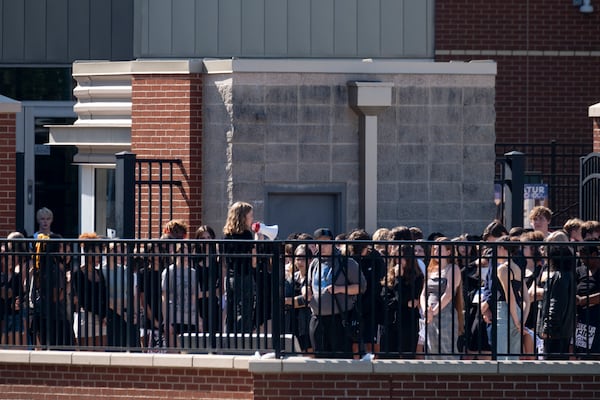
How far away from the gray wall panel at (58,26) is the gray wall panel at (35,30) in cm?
10

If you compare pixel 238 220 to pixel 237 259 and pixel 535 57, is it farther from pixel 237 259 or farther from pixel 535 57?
pixel 535 57

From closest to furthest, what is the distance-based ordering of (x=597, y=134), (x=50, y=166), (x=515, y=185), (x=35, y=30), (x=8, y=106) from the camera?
(x=8, y=106) → (x=515, y=185) → (x=597, y=134) → (x=35, y=30) → (x=50, y=166)

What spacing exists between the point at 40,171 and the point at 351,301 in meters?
13.0

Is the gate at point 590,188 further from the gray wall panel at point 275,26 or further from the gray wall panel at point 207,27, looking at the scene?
the gray wall panel at point 207,27

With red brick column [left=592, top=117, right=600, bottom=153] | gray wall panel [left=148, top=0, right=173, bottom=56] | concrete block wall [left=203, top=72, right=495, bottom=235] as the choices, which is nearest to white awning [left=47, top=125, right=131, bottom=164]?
concrete block wall [left=203, top=72, right=495, bottom=235]

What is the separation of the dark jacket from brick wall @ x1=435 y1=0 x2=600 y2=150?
36.6 ft

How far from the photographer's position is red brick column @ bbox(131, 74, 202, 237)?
1636cm

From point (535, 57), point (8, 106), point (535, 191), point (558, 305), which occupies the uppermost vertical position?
point (535, 57)

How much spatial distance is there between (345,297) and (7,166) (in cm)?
528

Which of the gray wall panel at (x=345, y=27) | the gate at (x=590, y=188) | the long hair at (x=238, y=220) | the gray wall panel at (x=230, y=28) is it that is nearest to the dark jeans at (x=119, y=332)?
the long hair at (x=238, y=220)

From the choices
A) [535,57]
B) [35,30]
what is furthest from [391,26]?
[35,30]

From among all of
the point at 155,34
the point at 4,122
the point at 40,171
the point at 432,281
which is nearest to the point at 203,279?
the point at 432,281

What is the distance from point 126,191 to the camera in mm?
15523

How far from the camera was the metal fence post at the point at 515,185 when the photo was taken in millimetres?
15906
